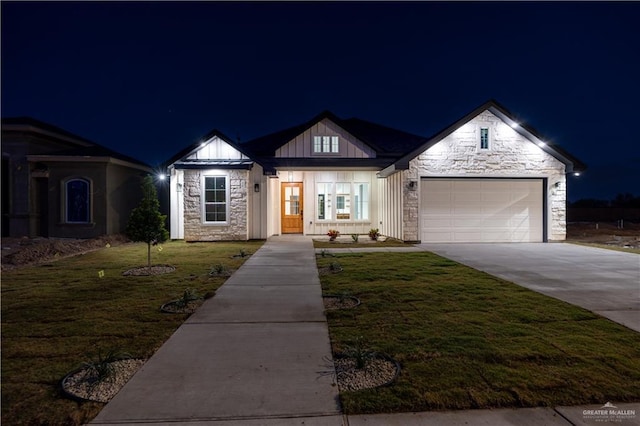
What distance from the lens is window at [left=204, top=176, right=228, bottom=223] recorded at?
13.7 meters

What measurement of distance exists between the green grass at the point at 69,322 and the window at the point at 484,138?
31.9 feet

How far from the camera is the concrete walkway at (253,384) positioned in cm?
234

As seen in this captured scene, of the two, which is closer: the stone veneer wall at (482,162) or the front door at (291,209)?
the stone veneer wall at (482,162)

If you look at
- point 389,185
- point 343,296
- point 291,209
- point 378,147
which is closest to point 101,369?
point 343,296

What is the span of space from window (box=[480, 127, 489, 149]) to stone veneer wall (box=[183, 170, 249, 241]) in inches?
352

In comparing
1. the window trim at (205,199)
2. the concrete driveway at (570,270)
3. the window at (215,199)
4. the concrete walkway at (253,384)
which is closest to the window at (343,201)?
the concrete driveway at (570,270)

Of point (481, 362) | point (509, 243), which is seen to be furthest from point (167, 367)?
point (509, 243)

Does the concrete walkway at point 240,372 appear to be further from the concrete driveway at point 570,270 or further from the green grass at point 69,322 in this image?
the concrete driveway at point 570,270

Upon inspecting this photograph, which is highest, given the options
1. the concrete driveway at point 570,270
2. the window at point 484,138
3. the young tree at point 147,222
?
the window at point 484,138

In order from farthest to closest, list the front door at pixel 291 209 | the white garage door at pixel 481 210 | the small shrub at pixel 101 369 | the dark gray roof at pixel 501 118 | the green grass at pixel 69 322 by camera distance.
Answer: the front door at pixel 291 209 < the white garage door at pixel 481 210 < the dark gray roof at pixel 501 118 < the small shrub at pixel 101 369 < the green grass at pixel 69 322

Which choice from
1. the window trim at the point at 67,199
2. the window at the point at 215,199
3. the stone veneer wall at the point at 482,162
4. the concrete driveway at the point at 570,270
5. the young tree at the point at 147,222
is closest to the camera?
the concrete driveway at the point at 570,270

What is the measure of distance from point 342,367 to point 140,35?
45928 mm

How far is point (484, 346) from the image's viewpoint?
11.5 feet

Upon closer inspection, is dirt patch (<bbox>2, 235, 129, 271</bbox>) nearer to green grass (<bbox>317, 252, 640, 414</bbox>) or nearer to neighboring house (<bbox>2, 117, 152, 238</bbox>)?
neighboring house (<bbox>2, 117, 152, 238</bbox>)
